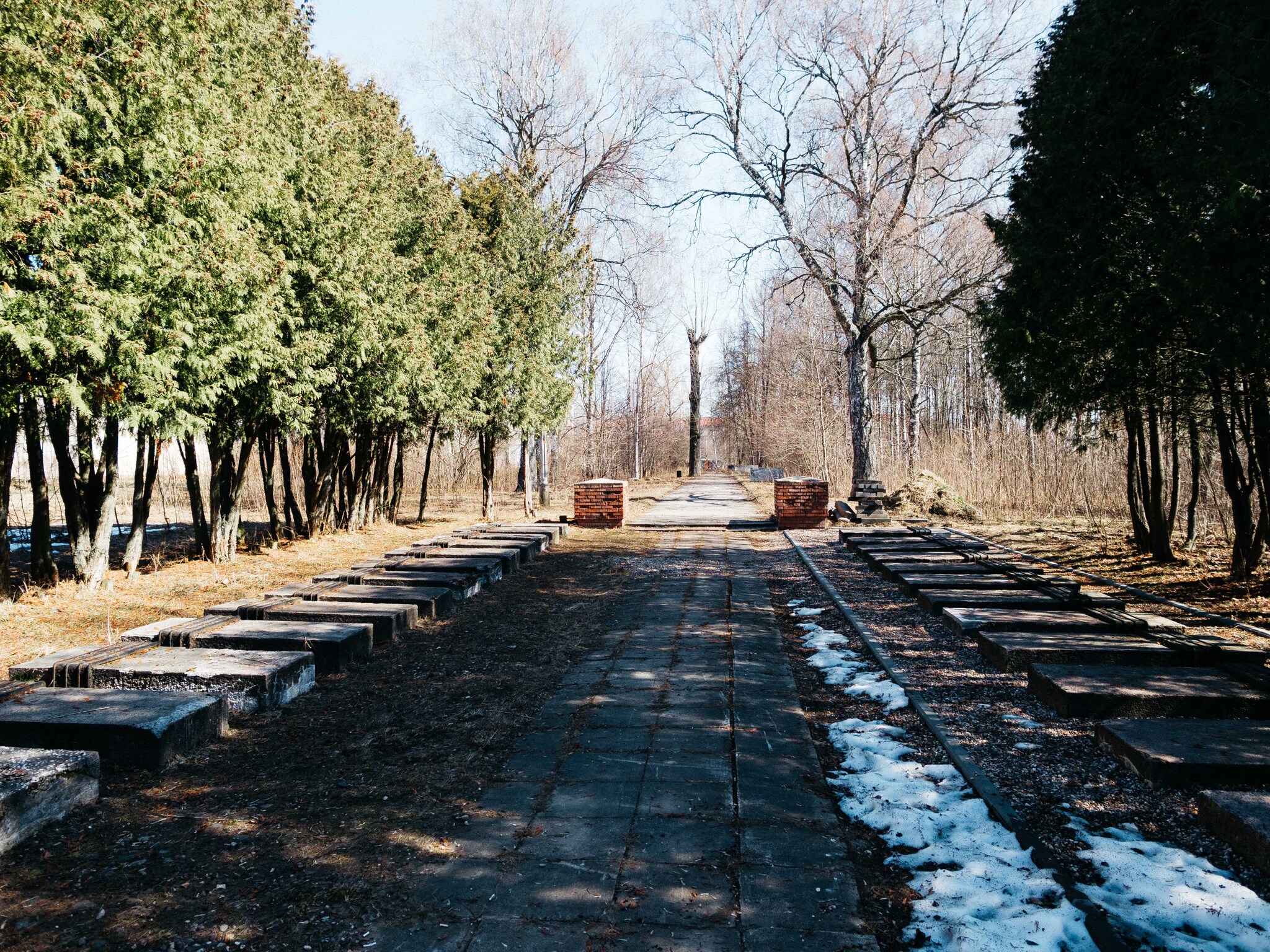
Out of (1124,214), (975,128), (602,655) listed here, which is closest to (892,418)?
(975,128)

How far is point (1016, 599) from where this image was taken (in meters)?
7.20

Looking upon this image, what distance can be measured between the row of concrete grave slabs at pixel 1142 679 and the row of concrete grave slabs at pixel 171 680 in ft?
15.1

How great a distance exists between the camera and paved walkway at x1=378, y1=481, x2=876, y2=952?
8.46ft

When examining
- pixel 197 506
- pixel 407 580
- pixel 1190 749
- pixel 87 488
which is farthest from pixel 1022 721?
pixel 197 506

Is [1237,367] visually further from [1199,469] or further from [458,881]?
[458,881]

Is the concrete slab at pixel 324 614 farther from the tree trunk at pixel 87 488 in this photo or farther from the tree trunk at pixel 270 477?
the tree trunk at pixel 270 477

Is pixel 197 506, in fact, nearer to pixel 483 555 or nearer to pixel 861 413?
pixel 483 555

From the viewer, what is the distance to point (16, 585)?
322 inches

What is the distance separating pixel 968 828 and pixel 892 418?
32.9 meters

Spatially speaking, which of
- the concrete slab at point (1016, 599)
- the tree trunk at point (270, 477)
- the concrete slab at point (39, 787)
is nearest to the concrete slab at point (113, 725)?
the concrete slab at point (39, 787)

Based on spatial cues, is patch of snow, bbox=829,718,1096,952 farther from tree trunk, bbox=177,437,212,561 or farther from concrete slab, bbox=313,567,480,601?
tree trunk, bbox=177,437,212,561

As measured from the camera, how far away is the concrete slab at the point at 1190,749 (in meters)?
3.52

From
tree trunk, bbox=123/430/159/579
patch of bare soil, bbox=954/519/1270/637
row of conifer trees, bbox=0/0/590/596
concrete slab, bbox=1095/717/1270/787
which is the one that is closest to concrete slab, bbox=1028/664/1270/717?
concrete slab, bbox=1095/717/1270/787

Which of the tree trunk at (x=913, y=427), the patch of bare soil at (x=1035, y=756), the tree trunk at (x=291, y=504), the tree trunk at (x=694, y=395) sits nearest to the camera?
the patch of bare soil at (x=1035, y=756)
